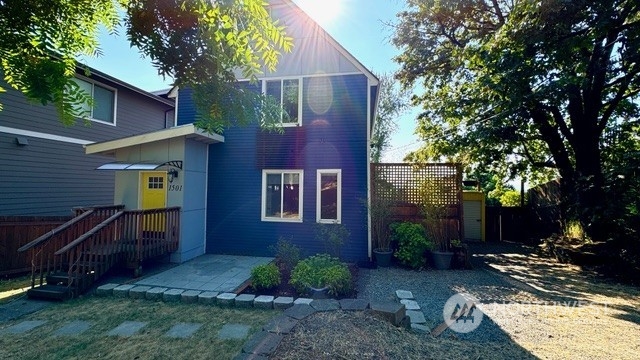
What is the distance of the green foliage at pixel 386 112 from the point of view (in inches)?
795

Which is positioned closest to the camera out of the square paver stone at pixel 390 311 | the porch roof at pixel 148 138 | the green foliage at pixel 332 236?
the square paver stone at pixel 390 311

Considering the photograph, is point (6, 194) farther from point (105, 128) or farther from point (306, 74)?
point (306, 74)

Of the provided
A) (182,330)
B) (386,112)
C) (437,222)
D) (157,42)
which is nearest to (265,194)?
(182,330)

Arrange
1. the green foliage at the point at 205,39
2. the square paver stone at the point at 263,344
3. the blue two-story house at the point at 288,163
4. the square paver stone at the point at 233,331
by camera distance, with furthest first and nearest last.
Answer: the blue two-story house at the point at 288,163 < the square paver stone at the point at 233,331 < the square paver stone at the point at 263,344 < the green foliage at the point at 205,39

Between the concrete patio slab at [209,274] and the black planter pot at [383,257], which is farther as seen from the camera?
the black planter pot at [383,257]

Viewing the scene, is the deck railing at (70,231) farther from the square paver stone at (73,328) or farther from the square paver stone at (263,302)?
the square paver stone at (263,302)

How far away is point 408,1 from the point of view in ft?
33.1

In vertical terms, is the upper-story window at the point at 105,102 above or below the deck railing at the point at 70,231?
above

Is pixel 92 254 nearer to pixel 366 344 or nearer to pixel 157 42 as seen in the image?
pixel 366 344

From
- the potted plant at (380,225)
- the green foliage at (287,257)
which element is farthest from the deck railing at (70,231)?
the potted plant at (380,225)

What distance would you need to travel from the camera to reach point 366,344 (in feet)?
9.64

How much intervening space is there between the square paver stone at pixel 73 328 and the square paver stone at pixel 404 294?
495 centimetres

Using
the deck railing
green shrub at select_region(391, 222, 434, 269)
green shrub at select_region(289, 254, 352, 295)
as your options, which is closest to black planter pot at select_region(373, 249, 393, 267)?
green shrub at select_region(391, 222, 434, 269)

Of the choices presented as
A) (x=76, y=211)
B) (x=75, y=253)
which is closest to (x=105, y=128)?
(x=76, y=211)
